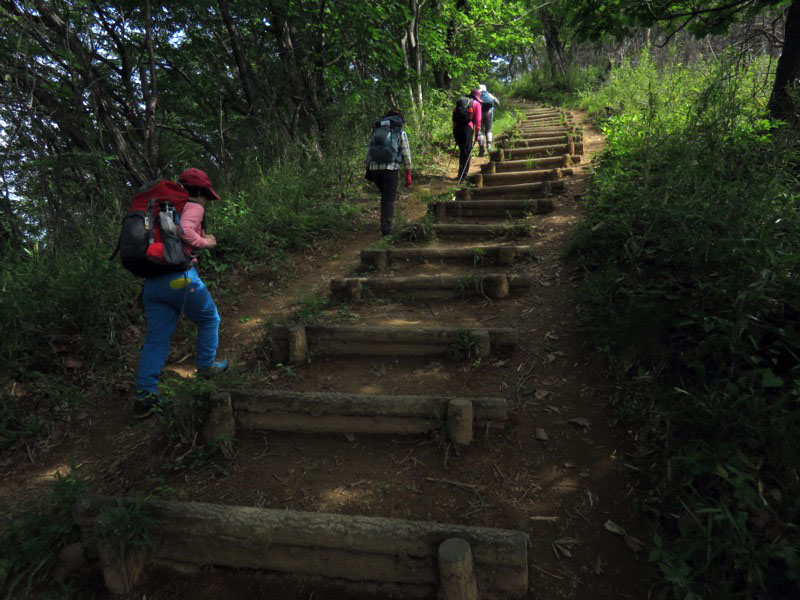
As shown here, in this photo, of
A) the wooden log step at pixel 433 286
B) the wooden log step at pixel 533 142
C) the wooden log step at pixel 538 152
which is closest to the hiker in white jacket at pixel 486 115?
the wooden log step at pixel 533 142

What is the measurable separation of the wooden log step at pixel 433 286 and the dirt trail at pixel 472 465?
294mm

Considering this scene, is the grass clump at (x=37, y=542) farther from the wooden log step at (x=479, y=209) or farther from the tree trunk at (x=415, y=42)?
the tree trunk at (x=415, y=42)

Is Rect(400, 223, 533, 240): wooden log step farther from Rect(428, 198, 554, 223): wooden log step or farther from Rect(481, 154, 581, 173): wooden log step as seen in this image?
Rect(481, 154, 581, 173): wooden log step

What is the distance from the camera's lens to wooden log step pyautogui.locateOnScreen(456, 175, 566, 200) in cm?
678

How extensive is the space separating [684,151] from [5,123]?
7.27m

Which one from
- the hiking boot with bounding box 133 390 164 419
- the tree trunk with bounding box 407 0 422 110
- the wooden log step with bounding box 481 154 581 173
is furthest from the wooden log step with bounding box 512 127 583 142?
the hiking boot with bounding box 133 390 164 419

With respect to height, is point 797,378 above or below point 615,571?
above

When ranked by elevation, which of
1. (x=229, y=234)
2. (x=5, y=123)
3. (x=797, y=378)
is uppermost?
(x=5, y=123)

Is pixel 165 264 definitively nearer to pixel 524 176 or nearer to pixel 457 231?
pixel 457 231

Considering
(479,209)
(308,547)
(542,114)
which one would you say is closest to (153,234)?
(308,547)

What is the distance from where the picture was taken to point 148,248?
10.2ft

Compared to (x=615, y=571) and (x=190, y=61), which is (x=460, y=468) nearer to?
(x=615, y=571)

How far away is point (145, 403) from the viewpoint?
340 centimetres

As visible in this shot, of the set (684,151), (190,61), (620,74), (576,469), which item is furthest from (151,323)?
(620,74)
